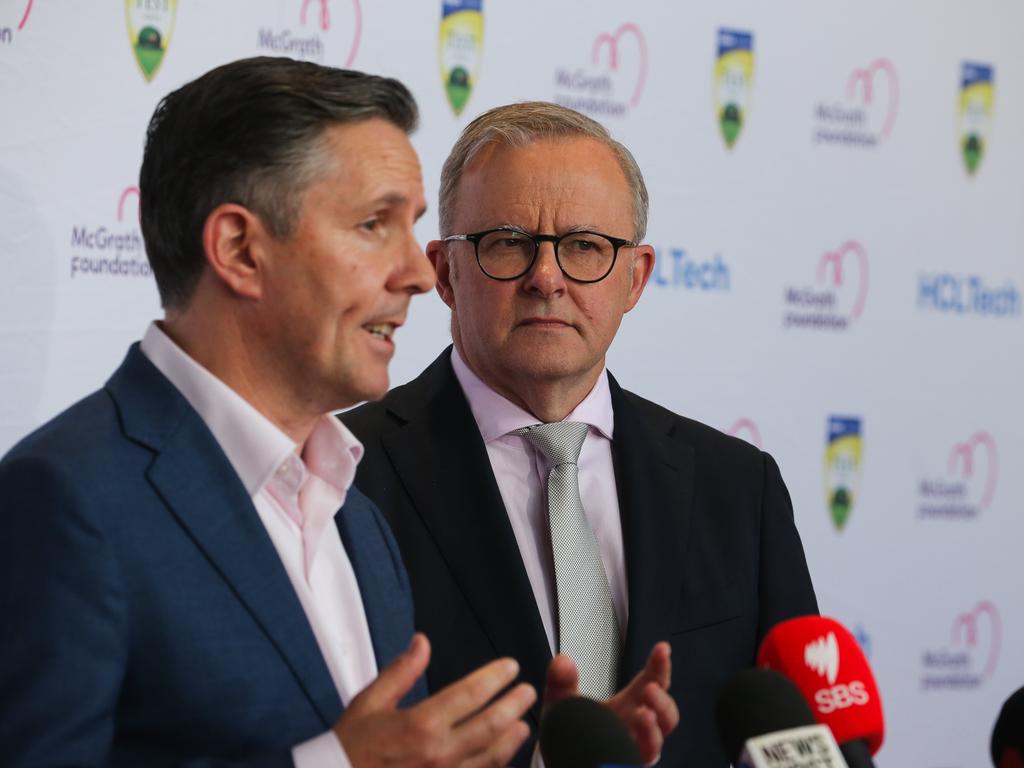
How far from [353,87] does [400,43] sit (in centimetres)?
185

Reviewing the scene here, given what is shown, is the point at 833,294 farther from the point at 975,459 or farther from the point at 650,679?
the point at 650,679

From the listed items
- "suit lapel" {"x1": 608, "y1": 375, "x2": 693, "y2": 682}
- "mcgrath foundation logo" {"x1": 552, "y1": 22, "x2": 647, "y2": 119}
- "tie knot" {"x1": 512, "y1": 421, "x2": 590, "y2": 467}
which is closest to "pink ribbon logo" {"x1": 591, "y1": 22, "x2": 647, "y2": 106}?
"mcgrath foundation logo" {"x1": 552, "y1": 22, "x2": 647, "y2": 119}

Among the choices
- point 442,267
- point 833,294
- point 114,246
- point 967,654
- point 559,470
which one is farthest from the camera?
point 967,654

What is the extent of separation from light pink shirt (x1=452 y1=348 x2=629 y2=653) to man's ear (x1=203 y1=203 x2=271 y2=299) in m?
0.79

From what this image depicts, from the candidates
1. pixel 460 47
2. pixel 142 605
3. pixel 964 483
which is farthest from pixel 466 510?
pixel 964 483

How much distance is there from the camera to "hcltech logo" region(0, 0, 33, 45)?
2951mm

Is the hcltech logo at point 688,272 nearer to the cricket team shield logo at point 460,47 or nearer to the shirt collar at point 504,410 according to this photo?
the cricket team shield logo at point 460,47

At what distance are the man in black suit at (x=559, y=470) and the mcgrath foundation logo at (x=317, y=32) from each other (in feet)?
3.13

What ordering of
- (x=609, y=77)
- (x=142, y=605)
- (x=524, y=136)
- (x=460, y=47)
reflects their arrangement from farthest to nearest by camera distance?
(x=609, y=77)
(x=460, y=47)
(x=524, y=136)
(x=142, y=605)

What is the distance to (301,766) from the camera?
1.38m

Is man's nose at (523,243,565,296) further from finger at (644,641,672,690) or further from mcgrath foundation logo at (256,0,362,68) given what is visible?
mcgrath foundation logo at (256,0,362,68)

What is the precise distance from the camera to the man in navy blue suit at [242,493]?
1383mm

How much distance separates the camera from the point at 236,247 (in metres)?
1.67

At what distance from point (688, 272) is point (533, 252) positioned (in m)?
1.67
